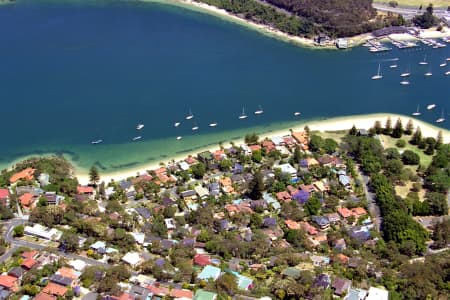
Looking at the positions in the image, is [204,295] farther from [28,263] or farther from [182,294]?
[28,263]

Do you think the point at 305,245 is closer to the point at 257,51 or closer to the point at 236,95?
the point at 236,95

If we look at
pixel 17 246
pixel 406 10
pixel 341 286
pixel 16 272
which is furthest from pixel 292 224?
pixel 406 10

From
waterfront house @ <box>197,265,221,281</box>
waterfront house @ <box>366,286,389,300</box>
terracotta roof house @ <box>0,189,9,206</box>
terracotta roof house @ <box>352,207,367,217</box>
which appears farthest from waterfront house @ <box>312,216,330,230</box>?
terracotta roof house @ <box>0,189,9,206</box>

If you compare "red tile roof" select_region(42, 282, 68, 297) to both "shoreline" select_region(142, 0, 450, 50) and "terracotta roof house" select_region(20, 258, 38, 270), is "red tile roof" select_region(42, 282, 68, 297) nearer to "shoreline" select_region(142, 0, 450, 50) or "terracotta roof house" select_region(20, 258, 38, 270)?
"terracotta roof house" select_region(20, 258, 38, 270)

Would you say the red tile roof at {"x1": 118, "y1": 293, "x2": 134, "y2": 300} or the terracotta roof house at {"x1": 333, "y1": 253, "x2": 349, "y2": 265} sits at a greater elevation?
the terracotta roof house at {"x1": 333, "y1": 253, "x2": 349, "y2": 265}

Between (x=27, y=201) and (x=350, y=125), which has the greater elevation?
(x=350, y=125)

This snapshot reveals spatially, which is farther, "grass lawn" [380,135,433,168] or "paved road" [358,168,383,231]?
"grass lawn" [380,135,433,168]
